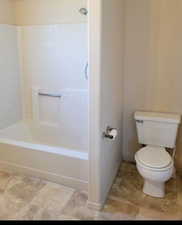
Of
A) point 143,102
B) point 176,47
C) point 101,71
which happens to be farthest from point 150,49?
point 101,71

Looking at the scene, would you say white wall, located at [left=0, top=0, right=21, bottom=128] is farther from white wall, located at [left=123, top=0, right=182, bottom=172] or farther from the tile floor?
white wall, located at [left=123, top=0, right=182, bottom=172]

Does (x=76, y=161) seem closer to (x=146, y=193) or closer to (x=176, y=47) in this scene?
(x=146, y=193)

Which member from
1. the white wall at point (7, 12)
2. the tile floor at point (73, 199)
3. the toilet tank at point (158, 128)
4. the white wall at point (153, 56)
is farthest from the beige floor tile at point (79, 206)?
the white wall at point (7, 12)

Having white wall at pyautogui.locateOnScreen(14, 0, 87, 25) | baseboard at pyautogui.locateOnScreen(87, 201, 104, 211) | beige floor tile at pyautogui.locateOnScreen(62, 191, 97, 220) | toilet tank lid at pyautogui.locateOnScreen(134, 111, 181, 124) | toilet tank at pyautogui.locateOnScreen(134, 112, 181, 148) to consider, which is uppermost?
white wall at pyautogui.locateOnScreen(14, 0, 87, 25)

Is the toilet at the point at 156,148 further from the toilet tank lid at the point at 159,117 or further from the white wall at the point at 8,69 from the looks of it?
the white wall at the point at 8,69


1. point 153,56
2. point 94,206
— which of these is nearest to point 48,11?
point 153,56

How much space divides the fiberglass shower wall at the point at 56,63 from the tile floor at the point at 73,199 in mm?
744

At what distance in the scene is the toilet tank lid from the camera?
2295 millimetres

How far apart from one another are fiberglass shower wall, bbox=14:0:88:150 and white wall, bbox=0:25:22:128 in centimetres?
11

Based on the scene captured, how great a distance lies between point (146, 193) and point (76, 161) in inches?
30.4

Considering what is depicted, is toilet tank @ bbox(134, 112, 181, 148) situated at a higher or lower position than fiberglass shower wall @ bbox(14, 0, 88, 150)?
lower

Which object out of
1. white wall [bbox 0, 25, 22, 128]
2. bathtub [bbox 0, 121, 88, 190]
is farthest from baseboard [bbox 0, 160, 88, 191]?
white wall [bbox 0, 25, 22, 128]

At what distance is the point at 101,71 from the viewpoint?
175cm

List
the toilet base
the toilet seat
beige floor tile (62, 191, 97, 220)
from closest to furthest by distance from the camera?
beige floor tile (62, 191, 97, 220), the toilet seat, the toilet base
